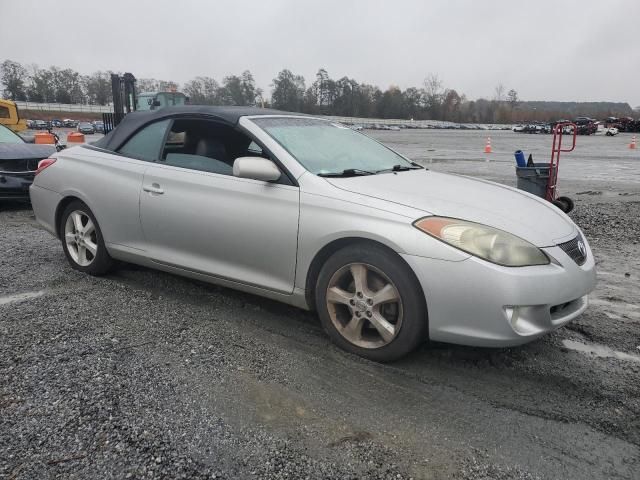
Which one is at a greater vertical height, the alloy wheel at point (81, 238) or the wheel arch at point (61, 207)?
the wheel arch at point (61, 207)

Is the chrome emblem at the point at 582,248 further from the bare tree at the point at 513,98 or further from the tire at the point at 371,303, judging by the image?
the bare tree at the point at 513,98

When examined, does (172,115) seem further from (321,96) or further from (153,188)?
(321,96)

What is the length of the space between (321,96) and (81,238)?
11104cm

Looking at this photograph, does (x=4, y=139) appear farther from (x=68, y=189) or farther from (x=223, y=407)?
(x=223, y=407)

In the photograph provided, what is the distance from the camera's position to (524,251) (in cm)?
277

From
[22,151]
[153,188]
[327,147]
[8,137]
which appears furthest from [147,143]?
[8,137]

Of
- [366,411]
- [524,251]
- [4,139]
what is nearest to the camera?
[366,411]

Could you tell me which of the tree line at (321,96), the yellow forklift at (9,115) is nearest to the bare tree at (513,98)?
the tree line at (321,96)

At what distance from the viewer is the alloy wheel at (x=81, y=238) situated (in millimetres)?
4504

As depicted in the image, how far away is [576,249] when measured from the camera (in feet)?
10.2

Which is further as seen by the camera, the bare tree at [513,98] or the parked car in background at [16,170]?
the bare tree at [513,98]

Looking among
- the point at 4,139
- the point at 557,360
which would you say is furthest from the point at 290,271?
the point at 4,139

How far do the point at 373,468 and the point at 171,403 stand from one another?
1.09 m

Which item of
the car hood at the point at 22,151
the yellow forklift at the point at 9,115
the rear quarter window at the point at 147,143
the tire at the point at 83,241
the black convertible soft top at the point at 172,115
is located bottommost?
the tire at the point at 83,241
